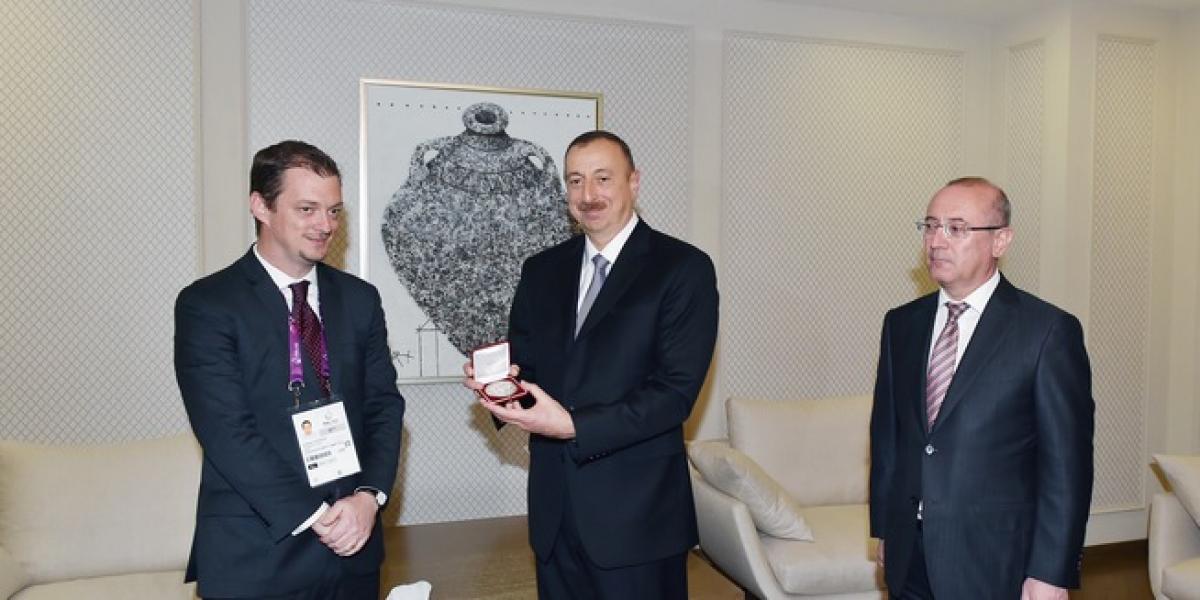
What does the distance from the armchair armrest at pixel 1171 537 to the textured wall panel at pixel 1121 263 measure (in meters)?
1.36

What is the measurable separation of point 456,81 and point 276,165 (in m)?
2.38

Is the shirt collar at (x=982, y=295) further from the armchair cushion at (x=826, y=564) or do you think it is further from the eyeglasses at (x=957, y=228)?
the armchair cushion at (x=826, y=564)

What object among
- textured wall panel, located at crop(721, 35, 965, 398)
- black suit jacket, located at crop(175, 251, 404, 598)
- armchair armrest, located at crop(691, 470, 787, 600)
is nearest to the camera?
black suit jacket, located at crop(175, 251, 404, 598)

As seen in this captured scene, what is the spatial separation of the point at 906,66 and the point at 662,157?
168 centimetres

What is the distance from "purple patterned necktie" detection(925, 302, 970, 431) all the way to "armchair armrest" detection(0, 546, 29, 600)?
9.64ft

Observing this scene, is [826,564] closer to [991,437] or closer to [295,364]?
[991,437]

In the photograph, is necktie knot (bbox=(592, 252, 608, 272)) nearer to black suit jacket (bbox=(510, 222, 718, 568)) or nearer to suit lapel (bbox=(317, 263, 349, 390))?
black suit jacket (bbox=(510, 222, 718, 568))

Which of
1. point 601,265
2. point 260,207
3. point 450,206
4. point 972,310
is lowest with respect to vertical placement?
point 972,310

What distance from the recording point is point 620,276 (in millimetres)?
2303

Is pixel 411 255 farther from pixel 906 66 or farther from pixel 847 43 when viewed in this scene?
pixel 906 66

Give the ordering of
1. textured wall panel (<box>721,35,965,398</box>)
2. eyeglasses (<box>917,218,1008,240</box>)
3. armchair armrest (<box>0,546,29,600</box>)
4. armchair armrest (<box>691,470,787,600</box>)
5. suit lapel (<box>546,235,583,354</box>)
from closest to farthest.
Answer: eyeglasses (<box>917,218,1008,240</box>)
suit lapel (<box>546,235,583,354</box>)
armchair armrest (<box>0,546,29,600</box>)
armchair armrest (<box>691,470,787,600</box>)
textured wall panel (<box>721,35,965,398</box>)

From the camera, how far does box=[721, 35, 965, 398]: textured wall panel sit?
4871 millimetres

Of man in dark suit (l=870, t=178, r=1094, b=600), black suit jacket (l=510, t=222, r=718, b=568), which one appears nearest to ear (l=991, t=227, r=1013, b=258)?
man in dark suit (l=870, t=178, r=1094, b=600)

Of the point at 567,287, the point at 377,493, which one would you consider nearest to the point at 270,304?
the point at 377,493
